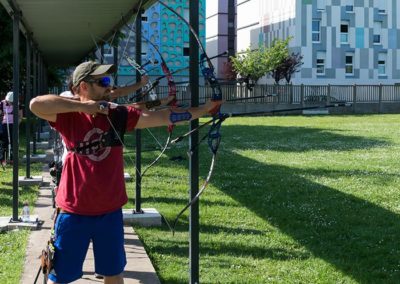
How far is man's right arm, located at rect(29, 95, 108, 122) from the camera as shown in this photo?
3.45m

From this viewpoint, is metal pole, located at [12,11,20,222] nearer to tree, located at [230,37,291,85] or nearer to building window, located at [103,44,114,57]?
building window, located at [103,44,114,57]

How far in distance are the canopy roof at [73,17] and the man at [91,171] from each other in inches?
107

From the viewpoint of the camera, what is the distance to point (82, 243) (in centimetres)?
374

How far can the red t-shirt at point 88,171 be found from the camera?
369cm

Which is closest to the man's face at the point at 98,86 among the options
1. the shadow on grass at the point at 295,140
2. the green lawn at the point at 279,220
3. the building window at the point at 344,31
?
the green lawn at the point at 279,220

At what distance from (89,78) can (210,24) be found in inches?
2401

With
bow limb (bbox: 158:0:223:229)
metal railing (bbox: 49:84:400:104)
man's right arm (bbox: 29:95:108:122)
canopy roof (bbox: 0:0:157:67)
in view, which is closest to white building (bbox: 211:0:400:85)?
metal railing (bbox: 49:84:400:104)

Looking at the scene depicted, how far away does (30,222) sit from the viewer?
24.0ft

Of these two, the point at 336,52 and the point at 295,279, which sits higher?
the point at 336,52

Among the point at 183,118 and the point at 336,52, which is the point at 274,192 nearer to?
the point at 183,118

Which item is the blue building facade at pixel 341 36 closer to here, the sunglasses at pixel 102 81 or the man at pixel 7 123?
the man at pixel 7 123

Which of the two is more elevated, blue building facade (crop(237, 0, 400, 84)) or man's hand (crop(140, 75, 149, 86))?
blue building facade (crop(237, 0, 400, 84))

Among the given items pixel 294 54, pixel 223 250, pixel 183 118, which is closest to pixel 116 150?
pixel 183 118

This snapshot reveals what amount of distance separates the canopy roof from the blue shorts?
3.10 m
